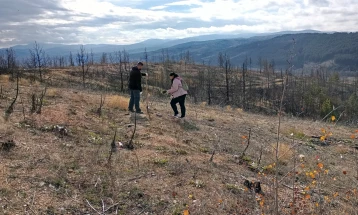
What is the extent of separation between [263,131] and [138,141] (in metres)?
6.90

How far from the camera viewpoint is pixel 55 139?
6.85 meters

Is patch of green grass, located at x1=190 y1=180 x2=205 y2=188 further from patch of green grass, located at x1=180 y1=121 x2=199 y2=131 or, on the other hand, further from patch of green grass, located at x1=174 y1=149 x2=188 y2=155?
patch of green grass, located at x1=180 y1=121 x2=199 y2=131

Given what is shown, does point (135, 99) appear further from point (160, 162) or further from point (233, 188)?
point (233, 188)

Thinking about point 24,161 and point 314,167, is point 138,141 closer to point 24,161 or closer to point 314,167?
point 24,161

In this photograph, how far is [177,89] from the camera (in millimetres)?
10703

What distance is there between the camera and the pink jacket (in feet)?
34.8

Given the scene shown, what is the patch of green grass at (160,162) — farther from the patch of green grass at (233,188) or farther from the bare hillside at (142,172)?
the patch of green grass at (233,188)

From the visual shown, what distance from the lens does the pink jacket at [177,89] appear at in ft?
34.8

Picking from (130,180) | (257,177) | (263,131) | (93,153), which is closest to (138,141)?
(93,153)

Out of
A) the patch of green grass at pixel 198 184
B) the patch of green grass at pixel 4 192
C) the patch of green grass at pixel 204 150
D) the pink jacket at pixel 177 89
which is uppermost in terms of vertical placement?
the pink jacket at pixel 177 89

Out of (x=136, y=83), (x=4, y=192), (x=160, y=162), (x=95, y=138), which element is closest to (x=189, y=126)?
(x=136, y=83)

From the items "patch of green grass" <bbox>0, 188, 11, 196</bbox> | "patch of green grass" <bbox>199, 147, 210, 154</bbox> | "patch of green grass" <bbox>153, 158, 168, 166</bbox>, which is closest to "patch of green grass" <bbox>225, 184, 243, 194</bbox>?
"patch of green grass" <bbox>153, 158, 168, 166</bbox>

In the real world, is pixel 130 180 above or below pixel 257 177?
above

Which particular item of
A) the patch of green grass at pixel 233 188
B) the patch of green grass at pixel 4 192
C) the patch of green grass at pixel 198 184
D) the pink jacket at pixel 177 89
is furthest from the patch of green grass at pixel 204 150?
the patch of green grass at pixel 4 192
